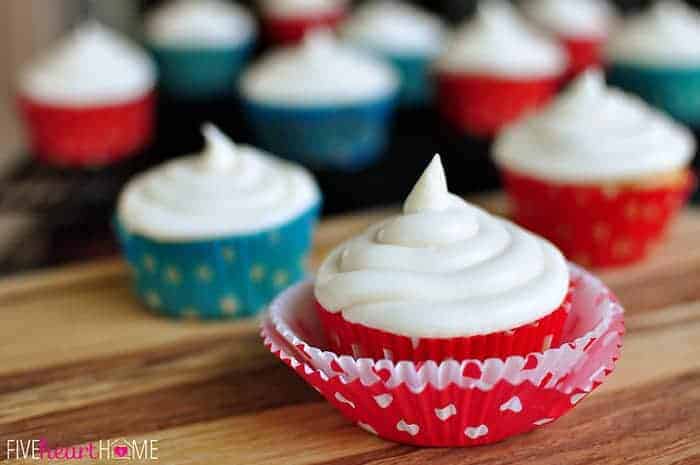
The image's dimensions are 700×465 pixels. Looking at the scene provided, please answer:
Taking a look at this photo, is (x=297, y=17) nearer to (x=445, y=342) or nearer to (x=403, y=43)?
(x=403, y=43)

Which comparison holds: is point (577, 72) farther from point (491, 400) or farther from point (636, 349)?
point (491, 400)

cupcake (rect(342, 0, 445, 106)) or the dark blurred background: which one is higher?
cupcake (rect(342, 0, 445, 106))

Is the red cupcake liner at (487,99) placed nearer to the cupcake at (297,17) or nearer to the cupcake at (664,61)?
the cupcake at (664,61)

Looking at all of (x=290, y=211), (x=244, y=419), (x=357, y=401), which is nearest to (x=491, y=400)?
(x=357, y=401)

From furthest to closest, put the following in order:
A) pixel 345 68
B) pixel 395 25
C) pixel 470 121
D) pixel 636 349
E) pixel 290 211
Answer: pixel 395 25
pixel 470 121
pixel 345 68
pixel 290 211
pixel 636 349

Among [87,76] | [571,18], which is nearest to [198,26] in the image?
[87,76]

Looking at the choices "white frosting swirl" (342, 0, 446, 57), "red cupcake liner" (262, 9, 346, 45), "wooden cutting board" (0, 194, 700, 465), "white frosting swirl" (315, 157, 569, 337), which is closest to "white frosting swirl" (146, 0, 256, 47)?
"red cupcake liner" (262, 9, 346, 45)

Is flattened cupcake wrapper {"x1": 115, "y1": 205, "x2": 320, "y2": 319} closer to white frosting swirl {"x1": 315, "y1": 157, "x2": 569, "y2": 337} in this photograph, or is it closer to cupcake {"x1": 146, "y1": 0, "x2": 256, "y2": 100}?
white frosting swirl {"x1": 315, "y1": 157, "x2": 569, "y2": 337}
